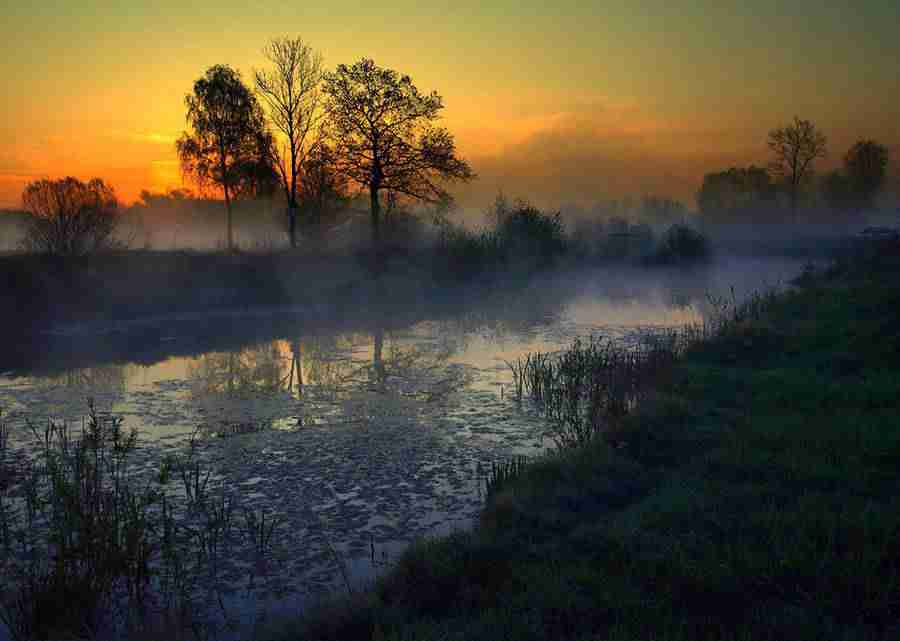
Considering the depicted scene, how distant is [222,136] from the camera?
33656 mm

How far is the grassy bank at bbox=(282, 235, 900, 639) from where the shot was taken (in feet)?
14.0

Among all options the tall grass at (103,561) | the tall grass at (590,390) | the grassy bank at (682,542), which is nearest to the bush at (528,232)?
the tall grass at (590,390)

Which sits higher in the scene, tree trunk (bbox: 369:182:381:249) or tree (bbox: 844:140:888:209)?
tree (bbox: 844:140:888:209)

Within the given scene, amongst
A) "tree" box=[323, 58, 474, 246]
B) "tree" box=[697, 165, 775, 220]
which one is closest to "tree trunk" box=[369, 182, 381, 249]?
"tree" box=[323, 58, 474, 246]

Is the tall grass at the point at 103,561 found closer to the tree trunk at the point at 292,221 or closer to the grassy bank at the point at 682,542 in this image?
the grassy bank at the point at 682,542

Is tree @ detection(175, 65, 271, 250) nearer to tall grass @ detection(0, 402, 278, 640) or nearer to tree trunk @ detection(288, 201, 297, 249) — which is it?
tree trunk @ detection(288, 201, 297, 249)

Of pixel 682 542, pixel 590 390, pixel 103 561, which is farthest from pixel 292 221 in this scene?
pixel 682 542

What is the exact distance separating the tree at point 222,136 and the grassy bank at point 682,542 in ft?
96.2

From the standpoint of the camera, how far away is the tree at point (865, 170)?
89.9 m

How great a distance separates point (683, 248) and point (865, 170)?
198 ft

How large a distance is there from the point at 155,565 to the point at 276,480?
226 cm

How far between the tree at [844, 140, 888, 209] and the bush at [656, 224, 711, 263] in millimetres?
57553

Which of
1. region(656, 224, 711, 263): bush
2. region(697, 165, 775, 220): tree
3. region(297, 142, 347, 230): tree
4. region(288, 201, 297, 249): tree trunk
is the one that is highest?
region(697, 165, 775, 220): tree

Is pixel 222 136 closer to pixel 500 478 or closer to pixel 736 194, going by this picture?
pixel 500 478
